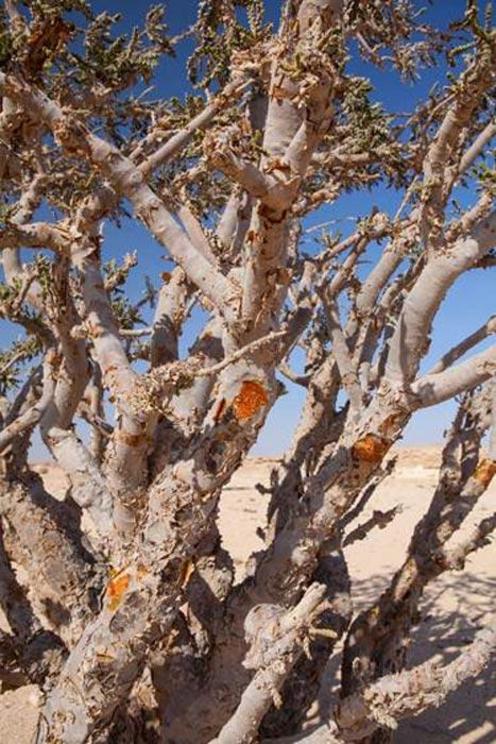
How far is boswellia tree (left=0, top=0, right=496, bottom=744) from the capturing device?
10.0ft

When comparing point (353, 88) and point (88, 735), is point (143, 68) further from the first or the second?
point (88, 735)

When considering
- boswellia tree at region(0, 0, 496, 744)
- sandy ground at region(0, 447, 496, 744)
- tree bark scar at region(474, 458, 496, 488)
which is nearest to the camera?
boswellia tree at region(0, 0, 496, 744)

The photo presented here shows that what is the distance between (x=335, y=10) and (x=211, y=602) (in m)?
3.32

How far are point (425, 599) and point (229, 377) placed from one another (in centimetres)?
723

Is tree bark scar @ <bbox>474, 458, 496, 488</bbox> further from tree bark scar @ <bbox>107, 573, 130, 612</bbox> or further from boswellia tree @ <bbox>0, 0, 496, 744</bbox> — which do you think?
tree bark scar @ <bbox>107, 573, 130, 612</bbox>

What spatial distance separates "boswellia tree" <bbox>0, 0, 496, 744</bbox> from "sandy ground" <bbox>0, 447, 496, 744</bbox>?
806 millimetres

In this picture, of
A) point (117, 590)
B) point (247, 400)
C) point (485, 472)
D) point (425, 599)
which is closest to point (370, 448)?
point (247, 400)

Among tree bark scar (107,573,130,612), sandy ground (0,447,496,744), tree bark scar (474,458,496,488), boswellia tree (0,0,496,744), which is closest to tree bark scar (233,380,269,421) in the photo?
boswellia tree (0,0,496,744)

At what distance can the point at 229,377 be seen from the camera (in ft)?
10.7

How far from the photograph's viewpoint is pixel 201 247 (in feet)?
12.0

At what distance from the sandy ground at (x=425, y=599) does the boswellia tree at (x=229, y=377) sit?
806mm

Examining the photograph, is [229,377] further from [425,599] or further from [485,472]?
[425,599]

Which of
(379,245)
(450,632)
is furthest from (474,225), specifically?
(450,632)

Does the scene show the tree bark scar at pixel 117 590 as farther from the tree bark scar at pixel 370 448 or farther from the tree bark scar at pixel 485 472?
the tree bark scar at pixel 485 472
